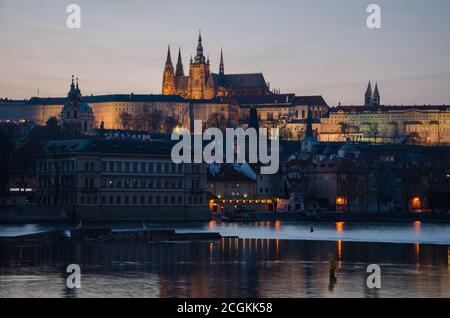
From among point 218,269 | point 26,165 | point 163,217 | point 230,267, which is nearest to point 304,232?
point 163,217

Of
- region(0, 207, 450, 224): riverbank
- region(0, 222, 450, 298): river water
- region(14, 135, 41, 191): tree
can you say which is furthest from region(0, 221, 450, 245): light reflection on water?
region(14, 135, 41, 191): tree

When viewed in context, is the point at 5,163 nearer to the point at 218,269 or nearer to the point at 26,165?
the point at 26,165

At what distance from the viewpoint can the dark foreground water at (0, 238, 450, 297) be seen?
42094 millimetres

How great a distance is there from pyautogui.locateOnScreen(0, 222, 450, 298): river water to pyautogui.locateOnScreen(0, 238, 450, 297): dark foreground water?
0.03 metres

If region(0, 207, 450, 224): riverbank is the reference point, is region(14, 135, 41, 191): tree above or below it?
above

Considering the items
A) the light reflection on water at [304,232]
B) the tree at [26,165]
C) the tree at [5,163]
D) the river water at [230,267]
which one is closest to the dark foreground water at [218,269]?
the river water at [230,267]

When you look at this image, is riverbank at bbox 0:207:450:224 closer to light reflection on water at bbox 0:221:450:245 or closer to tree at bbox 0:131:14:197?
light reflection on water at bbox 0:221:450:245

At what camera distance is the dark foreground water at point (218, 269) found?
42.1m

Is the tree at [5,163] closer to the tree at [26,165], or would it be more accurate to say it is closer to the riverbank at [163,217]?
the tree at [26,165]

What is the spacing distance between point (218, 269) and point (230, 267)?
120 centimetres

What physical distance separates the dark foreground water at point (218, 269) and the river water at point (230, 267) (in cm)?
3

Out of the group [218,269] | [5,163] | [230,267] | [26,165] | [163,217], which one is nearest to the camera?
[218,269]

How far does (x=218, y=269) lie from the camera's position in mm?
49938

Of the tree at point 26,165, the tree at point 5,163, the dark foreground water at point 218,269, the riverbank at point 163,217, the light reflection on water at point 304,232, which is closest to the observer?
the dark foreground water at point 218,269
